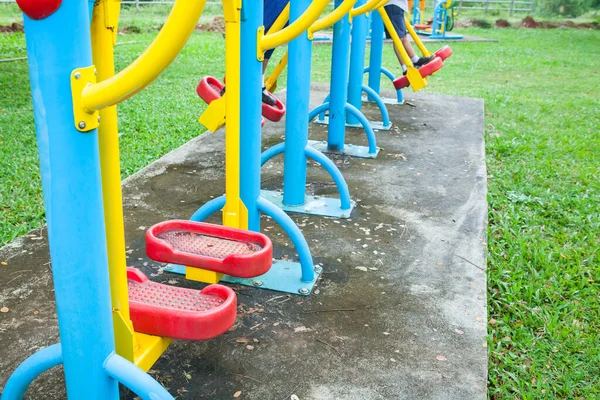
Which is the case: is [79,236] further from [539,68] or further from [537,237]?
[539,68]

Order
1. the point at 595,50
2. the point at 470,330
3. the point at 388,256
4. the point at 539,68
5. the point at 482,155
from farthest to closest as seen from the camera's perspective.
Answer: the point at 595,50 < the point at 539,68 < the point at 482,155 < the point at 388,256 < the point at 470,330

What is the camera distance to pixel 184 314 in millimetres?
1529

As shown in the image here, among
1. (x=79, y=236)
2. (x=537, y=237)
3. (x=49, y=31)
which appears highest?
(x=49, y=31)

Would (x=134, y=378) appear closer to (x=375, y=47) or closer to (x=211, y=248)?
(x=211, y=248)

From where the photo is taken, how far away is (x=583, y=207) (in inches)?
131

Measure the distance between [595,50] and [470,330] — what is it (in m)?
11.3

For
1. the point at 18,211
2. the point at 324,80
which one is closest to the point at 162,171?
the point at 18,211

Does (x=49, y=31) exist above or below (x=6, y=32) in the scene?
above

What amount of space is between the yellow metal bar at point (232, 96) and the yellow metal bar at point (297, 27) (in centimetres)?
15

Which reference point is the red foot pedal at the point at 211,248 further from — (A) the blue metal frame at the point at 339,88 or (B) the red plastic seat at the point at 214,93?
(A) the blue metal frame at the point at 339,88

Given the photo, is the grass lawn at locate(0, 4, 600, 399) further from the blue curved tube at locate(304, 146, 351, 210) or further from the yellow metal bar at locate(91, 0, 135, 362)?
the yellow metal bar at locate(91, 0, 135, 362)

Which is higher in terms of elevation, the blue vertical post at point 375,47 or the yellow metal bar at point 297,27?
the yellow metal bar at point 297,27

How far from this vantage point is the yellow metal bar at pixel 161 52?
1.06 metres

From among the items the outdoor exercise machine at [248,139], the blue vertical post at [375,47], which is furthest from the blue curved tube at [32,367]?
the blue vertical post at [375,47]
